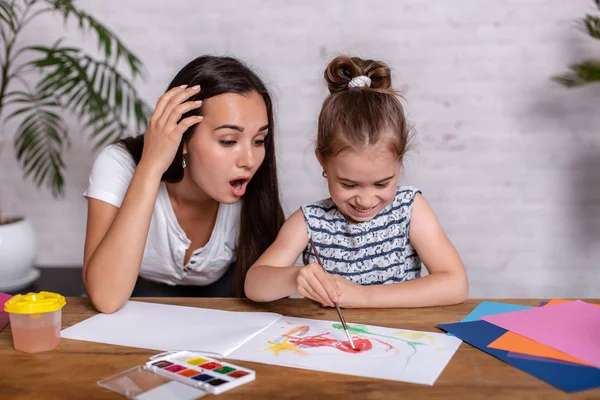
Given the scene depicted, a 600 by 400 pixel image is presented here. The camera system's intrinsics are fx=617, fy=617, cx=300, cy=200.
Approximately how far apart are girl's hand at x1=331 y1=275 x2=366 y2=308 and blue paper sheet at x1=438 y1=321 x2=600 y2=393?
0.19 meters

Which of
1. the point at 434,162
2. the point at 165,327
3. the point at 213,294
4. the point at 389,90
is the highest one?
the point at 389,90

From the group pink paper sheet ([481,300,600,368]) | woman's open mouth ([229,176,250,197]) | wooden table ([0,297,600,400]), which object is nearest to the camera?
wooden table ([0,297,600,400])

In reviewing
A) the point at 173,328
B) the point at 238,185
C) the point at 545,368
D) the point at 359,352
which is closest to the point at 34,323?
the point at 173,328

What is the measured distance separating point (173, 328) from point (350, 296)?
33cm

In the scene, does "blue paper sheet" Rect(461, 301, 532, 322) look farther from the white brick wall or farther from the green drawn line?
the white brick wall

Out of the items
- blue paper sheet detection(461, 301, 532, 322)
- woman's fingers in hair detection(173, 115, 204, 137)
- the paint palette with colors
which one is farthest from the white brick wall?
the paint palette with colors

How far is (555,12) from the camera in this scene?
2.39 meters

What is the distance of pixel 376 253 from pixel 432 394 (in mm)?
694

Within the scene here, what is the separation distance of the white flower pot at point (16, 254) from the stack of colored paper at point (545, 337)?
1.41 meters

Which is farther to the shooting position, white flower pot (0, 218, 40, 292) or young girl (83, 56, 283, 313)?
white flower pot (0, 218, 40, 292)

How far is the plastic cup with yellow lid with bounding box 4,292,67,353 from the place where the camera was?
979mm

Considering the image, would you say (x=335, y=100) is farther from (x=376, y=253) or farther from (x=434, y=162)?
(x=434, y=162)

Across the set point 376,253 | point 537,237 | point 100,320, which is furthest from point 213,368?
point 537,237

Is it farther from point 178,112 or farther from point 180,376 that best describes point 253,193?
point 180,376
